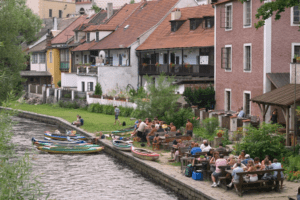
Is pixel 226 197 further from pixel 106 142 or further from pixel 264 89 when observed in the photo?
pixel 106 142

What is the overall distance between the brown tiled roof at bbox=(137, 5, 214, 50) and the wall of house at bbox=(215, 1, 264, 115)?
669 centimetres

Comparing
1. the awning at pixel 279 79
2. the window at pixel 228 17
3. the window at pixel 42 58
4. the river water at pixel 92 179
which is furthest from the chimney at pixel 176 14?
the window at pixel 42 58

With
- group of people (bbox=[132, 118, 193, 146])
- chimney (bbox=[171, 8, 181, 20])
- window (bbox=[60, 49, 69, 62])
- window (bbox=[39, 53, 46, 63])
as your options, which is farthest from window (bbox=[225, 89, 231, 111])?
window (bbox=[39, 53, 46, 63])

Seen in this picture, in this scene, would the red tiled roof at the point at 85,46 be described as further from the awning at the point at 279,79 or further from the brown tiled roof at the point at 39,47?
the awning at the point at 279,79

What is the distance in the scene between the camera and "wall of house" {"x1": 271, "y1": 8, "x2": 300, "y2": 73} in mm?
29594

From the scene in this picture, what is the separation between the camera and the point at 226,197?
17328 millimetres

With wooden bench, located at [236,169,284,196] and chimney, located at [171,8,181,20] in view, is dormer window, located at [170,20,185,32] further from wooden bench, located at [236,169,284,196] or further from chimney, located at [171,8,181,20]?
wooden bench, located at [236,169,284,196]

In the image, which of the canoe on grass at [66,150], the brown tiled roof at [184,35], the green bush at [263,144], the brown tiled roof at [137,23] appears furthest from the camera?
the brown tiled roof at [137,23]

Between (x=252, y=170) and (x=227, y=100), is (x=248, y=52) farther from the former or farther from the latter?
(x=252, y=170)

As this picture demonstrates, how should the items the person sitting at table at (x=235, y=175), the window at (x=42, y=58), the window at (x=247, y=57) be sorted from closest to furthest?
the person sitting at table at (x=235, y=175) < the window at (x=247, y=57) < the window at (x=42, y=58)

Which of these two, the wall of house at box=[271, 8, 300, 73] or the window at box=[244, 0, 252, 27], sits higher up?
the window at box=[244, 0, 252, 27]

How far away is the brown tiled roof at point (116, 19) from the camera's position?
61750 millimetres

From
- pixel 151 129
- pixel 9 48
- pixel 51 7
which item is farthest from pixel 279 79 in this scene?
pixel 51 7

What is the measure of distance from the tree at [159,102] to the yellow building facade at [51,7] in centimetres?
7598
